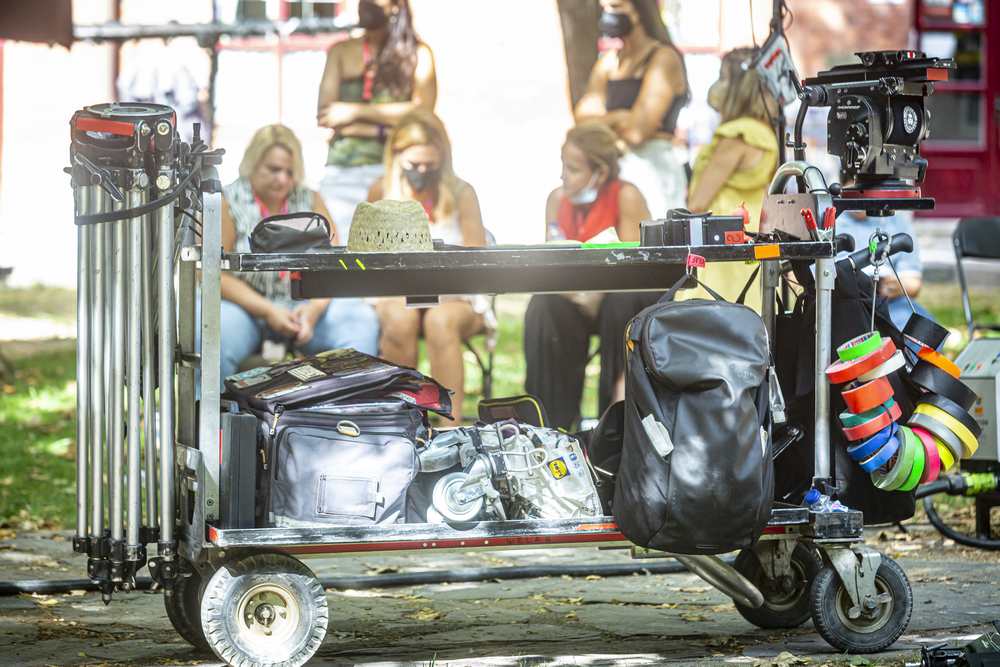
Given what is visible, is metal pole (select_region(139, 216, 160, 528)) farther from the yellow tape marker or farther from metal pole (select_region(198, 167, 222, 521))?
the yellow tape marker

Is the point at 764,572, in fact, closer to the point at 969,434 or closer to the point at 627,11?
the point at 969,434

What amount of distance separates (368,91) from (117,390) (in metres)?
3.81

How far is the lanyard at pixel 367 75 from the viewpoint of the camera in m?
6.78

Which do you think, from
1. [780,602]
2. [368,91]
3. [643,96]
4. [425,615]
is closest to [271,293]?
[368,91]

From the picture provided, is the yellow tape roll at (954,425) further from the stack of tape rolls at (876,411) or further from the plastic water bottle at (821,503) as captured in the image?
the plastic water bottle at (821,503)

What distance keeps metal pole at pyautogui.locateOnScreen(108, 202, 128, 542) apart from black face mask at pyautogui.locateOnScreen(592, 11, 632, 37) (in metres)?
4.31

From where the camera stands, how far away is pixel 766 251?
3.54 metres

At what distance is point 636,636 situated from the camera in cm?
392

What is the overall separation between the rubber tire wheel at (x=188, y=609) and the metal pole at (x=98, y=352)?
46 centimetres

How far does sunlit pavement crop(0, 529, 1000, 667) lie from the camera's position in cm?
365

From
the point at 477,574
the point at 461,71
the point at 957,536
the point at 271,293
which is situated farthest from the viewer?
the point at 461,71

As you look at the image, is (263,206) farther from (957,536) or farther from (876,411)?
(957,536)

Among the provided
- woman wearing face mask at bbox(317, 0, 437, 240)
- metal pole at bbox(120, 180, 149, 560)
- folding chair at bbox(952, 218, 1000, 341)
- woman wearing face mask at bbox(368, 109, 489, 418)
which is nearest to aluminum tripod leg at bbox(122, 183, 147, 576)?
metal pole at bbox(120, 180, 149, 560)

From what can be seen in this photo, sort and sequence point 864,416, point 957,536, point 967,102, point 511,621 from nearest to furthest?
point 864,416 < point 511,621 < point 957,536 < point 967,102
